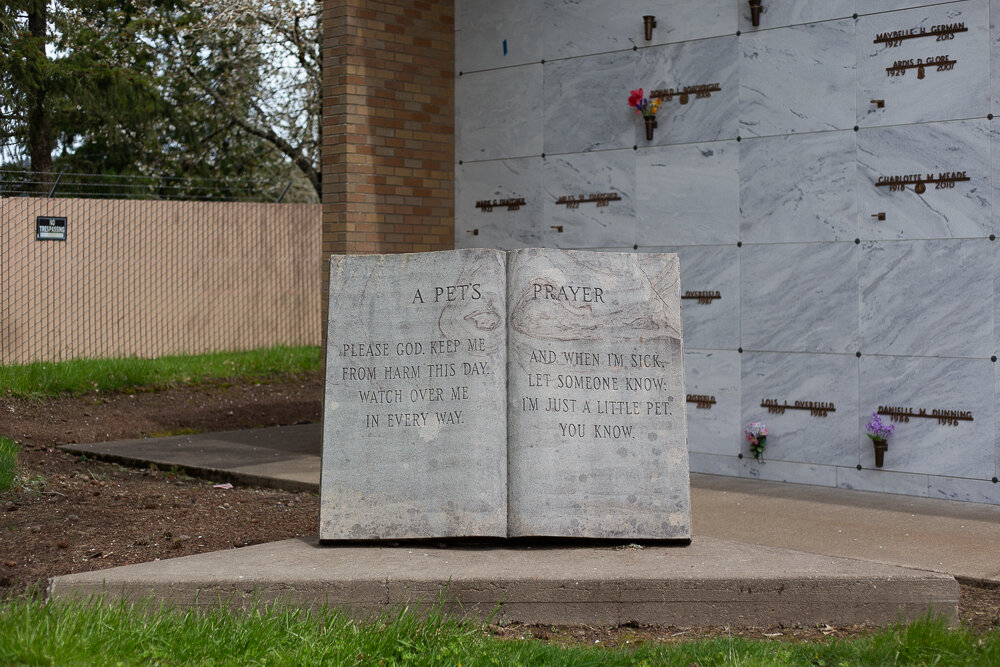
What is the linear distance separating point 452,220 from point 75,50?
542 inches

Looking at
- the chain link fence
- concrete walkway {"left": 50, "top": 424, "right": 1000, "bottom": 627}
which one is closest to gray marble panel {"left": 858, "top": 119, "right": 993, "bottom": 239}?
concrete walkway {"left": 50, "top": 424, "right": 1000, "bottom": 627}

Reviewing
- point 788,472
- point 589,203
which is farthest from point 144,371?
point 788,472

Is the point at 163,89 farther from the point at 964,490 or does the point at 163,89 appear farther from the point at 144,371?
the point at 964,490

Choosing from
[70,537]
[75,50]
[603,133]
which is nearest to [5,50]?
[75,50]

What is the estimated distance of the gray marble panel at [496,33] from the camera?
33.6ft

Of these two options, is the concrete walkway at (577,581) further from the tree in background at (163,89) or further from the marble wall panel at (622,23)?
the tree in background at (163,89)

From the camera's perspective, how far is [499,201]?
412 inches

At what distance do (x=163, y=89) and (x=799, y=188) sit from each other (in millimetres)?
17757

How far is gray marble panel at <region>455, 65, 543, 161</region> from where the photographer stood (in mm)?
10250

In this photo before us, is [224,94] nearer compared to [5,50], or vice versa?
[5,50]

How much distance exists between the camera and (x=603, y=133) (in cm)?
978

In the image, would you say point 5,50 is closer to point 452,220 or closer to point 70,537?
point 452,220

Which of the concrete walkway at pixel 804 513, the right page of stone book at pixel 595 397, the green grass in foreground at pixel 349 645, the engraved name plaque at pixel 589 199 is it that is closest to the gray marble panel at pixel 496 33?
the engraved name plaque at pixel 589 199

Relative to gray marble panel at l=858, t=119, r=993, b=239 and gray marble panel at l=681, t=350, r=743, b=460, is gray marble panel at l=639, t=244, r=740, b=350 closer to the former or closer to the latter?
gray marble panel at l=681, t=350, r=743, b=460
